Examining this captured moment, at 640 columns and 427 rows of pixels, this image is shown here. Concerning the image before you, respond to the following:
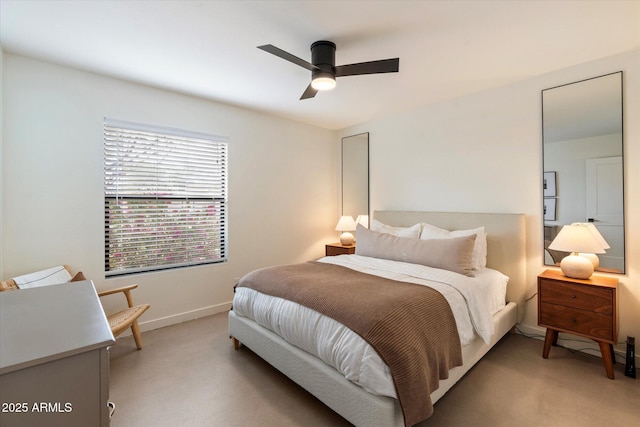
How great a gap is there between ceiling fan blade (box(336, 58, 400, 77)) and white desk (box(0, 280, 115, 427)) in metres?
2.04

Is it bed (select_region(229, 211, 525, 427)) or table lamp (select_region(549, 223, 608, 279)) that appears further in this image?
table lamp (select_region(549, 223, 608, 279))

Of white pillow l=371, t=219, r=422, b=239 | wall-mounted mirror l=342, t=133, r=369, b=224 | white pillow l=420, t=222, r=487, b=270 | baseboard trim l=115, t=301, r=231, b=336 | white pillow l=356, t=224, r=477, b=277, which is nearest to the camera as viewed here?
white pillow l=356, t=224, r=477, b=277

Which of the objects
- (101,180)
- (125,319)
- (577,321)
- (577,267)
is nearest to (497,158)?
(577,267)

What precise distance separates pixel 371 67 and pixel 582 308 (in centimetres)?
245

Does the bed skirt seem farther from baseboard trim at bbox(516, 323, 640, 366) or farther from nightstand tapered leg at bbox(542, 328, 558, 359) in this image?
baseboard trim at bbox(516, 323, 640, 366)

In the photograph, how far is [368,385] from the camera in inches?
59.0

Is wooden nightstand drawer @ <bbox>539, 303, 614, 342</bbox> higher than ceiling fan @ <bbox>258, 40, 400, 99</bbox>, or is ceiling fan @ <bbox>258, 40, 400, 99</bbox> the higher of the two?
ceiling fan @ <bbox>258, 40, 400, 99</bbox>

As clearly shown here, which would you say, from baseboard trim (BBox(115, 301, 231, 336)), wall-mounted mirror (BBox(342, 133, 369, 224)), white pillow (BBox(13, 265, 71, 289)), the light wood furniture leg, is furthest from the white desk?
wall-mounted mirror (BBox(342, 133, 369, 224))

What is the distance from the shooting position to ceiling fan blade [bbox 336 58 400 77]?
6.59 feet

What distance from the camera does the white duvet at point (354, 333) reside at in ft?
5.01

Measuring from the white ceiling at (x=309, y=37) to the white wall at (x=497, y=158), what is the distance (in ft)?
0.65

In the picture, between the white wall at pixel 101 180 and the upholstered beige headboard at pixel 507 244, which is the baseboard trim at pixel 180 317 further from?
the upholstered beige headboard at pixel 507 244

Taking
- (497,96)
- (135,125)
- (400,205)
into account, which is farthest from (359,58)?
(135,125)

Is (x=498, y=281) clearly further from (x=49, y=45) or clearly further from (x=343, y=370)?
(x=49, y=45)
